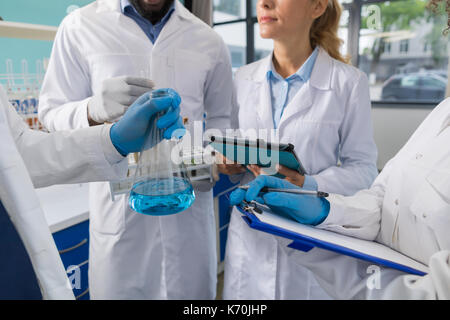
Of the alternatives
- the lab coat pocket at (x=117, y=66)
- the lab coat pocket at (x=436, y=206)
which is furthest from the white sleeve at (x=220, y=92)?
the lab coat pocket at (x=436, y=206)

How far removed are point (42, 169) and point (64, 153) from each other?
2.6 inches

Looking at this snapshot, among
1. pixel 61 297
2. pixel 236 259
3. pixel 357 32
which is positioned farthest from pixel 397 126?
pixel 61 297

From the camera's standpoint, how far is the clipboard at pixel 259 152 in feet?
2.72

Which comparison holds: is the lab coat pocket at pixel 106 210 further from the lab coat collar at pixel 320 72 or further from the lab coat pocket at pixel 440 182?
the lab coat pocket at pixel 440 182

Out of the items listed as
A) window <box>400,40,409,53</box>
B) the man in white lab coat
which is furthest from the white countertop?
window <box>400,40,409,53</box>

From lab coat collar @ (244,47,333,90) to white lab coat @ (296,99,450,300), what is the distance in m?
0.40

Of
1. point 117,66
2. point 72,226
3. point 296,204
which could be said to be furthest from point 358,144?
point 72,226

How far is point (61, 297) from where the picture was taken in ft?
1.93

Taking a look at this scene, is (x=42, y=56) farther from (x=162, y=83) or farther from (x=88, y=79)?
(x=162, y=83)

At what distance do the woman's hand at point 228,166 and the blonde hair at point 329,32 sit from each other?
Answer: 0.57m

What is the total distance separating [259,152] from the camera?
2.98ft

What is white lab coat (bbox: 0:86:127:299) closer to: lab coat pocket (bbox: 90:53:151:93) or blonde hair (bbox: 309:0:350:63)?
lab coat pocket (bbox: 90:53:151:93)

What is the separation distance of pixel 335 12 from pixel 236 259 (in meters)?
1.05

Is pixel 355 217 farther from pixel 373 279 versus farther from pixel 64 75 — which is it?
pixel 64 75
